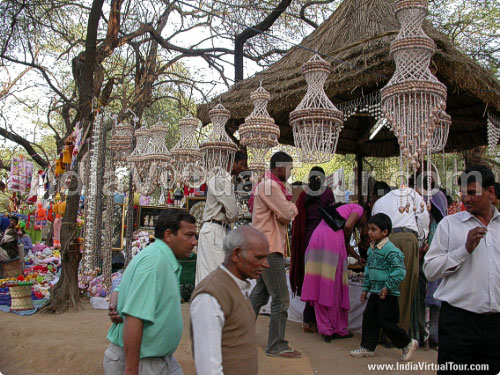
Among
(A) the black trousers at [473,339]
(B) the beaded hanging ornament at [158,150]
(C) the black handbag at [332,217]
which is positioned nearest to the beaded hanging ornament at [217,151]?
(B) the beaded hanging ornament at [158,150]

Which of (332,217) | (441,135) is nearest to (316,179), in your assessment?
(332,217)

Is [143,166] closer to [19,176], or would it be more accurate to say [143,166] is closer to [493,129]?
[493,129]

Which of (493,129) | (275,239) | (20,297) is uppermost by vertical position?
(493,129)

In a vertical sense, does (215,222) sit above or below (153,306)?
above

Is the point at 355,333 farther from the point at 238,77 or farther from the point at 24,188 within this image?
the point at 24,188

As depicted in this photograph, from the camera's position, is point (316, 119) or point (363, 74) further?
point (363, 74)

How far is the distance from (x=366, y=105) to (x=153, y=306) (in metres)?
4.66

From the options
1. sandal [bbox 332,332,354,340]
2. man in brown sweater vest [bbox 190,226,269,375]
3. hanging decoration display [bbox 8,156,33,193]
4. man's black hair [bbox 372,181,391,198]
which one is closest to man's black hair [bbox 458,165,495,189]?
man in brown sweater vest [bbox 190,226,269,375]

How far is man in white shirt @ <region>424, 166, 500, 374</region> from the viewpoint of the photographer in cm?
232

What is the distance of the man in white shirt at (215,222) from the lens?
14.9 feet

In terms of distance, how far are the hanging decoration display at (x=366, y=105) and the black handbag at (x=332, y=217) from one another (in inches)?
66.0

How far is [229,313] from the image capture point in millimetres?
1760

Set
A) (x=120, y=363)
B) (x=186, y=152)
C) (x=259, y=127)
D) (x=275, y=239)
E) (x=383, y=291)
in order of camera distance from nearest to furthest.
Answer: (x=120, y=363) < (x=383, y=291) < (x=275, y=239) < (x=259, y=127) < (x=186, y=152)

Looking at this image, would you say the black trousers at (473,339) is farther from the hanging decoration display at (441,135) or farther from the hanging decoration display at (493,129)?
the hanging decoration display at (493,129)
